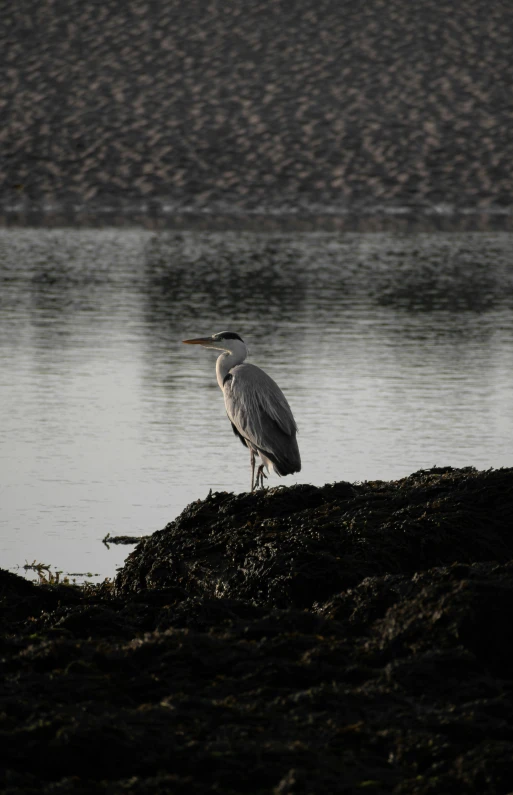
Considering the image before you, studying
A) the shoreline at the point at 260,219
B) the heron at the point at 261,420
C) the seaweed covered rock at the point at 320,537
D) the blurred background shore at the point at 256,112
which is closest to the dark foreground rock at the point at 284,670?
the seaweed covered rock at the point at 320,537

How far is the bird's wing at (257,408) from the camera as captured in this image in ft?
30.6

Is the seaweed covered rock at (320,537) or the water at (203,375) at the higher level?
the seaweed covered rock at (320,537)

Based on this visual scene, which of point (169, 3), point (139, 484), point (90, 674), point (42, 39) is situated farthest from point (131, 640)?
point (169, 3)

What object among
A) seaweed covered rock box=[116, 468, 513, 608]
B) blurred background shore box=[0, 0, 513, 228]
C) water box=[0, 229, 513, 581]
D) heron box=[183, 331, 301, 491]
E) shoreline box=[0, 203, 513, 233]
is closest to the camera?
seaweed covered rock box=[116, 468, 513, 608]

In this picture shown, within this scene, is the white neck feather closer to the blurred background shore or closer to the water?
the water

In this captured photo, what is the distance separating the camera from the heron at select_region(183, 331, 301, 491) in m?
9.21

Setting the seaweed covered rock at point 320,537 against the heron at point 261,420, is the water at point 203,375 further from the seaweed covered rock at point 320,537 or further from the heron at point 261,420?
the seaweed covered rock at point 320,537

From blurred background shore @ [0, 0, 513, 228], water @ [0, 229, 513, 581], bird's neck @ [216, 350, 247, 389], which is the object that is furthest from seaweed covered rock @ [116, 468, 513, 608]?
blurred background shore @ [0, 0, 513, 228]

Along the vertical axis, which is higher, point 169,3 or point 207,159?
point 169,3

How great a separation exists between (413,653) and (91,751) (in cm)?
131

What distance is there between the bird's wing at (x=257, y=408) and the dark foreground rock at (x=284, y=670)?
2.33 meters

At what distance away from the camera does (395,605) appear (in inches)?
209

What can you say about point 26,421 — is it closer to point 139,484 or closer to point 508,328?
point 139,484

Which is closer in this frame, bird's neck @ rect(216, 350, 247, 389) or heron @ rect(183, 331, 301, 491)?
heron @ rect(183, 331, 301, 491)
